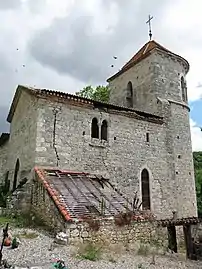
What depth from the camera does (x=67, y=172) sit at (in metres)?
13.8

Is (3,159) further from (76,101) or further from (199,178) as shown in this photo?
(199,178)

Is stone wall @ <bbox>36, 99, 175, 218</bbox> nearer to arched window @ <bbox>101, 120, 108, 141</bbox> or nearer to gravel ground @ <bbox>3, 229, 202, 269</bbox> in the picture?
arched window @ <bbox>101, 120, 108, 141</bbox>

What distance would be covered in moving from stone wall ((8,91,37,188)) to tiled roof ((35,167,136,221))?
1.53 m

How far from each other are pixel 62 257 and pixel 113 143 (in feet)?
28.3

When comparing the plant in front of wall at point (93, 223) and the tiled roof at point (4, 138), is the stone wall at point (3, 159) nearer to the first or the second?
the tiled roof at point (4, 138)

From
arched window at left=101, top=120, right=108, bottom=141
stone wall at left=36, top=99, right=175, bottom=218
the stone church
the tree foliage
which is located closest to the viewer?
the stone church

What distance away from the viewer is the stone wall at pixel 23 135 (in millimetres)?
14336

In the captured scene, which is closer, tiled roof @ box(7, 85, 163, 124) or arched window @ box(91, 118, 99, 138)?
tiled roof @ box(7, 85, 163, 124)

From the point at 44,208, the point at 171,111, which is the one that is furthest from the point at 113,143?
the point at 44,208

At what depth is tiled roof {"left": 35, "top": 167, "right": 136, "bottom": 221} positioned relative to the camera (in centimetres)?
1062

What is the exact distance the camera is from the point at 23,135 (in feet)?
52.0

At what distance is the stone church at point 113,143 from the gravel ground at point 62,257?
6.20ft

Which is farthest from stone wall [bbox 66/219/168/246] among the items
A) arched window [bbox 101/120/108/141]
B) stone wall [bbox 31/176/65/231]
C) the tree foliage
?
the tree foliage

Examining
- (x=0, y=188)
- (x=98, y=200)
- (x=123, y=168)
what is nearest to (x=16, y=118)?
(x=0, y=188)
